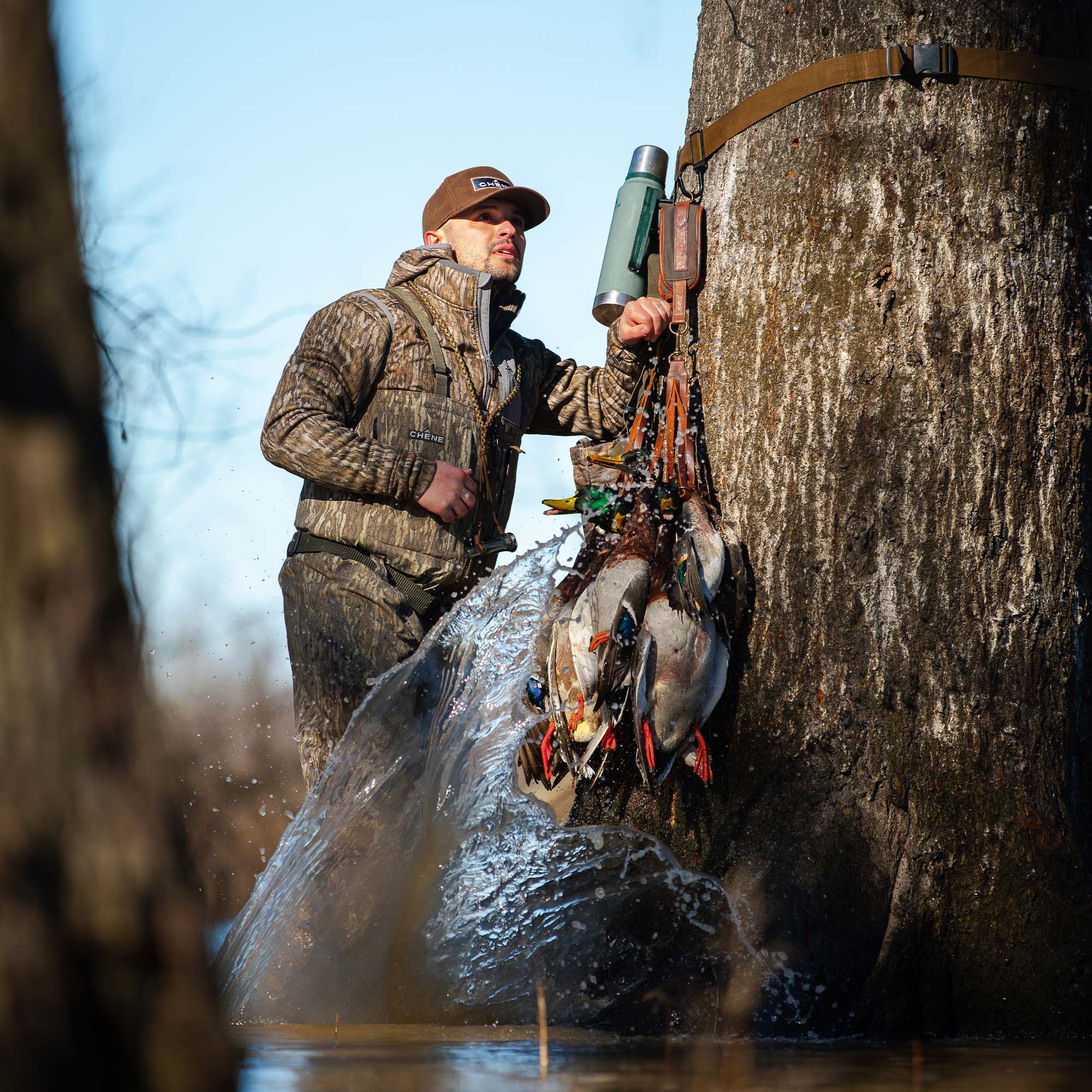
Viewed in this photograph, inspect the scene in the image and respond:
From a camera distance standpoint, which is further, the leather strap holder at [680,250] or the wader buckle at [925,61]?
the leather strap holder at [680,250]

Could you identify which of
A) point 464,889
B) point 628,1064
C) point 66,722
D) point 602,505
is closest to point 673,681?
point 602,505

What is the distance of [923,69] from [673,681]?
5.23 feet

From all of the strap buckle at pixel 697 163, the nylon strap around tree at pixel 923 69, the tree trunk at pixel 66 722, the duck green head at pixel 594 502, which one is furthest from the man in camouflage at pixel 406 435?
the tree trunk at pixel 66 722

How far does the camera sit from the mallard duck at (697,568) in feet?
9.52

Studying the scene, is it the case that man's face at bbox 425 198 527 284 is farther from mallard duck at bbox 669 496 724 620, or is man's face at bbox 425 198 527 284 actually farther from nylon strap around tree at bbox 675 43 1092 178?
mallard duck at bbox 669 496 724 620

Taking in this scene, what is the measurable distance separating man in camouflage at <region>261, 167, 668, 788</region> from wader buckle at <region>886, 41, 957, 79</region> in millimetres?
993

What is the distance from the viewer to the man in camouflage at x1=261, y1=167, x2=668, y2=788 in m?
3.82

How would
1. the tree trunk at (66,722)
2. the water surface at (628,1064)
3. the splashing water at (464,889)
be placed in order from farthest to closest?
the splashing water at (464,889) < the water surface at (628,1064) < the tree trunk at (66,722)

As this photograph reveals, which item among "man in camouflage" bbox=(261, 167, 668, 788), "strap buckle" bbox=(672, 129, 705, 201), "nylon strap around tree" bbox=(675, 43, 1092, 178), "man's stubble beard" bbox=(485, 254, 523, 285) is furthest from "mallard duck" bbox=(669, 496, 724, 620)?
"man's stubble beard" bbox=(485, 254, 523, 285)

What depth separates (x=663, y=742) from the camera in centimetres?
288

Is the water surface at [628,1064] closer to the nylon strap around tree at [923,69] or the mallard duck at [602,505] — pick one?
the mallard duck at [602,505]

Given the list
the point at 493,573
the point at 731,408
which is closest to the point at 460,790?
the point at 493,573

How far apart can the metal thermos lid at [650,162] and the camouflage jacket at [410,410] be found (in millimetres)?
490

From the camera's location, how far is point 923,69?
293 centimetres
